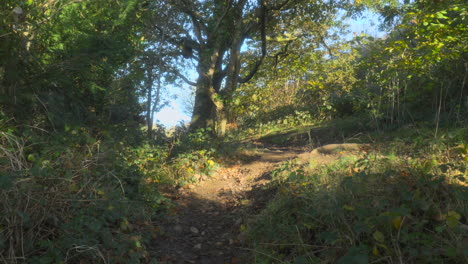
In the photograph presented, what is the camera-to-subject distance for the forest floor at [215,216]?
389 centimetres

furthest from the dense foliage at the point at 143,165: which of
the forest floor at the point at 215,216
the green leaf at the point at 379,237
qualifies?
the forest floor at the point at 215,216

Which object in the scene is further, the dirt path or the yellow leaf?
the dirt path

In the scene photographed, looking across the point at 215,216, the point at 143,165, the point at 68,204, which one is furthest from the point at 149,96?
the point at 68,204

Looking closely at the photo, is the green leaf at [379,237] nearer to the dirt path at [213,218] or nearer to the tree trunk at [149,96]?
the dirt path at [213,218]

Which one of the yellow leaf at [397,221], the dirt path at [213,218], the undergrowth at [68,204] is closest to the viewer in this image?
the yellow leaf at [397,221]

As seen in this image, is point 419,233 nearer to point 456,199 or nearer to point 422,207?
point 422,207

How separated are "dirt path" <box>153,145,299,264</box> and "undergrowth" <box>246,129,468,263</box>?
43 centimetres

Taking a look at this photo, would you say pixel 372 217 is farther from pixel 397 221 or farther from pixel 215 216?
pixel 215 216

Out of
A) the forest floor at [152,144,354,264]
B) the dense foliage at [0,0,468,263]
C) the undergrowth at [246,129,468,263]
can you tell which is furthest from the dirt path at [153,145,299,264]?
the undergrowth at [246,129,468,263]

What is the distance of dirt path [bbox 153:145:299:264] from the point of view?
3.88 metres

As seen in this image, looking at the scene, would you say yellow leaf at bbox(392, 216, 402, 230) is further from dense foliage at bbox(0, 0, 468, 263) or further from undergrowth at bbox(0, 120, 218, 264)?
undergrowth at bbox(0, 120, 218, 264)

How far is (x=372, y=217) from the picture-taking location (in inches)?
108

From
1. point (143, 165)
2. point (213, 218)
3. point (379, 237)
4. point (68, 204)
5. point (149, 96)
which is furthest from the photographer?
point (149, 96)

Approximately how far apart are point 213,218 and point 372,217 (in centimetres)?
271
